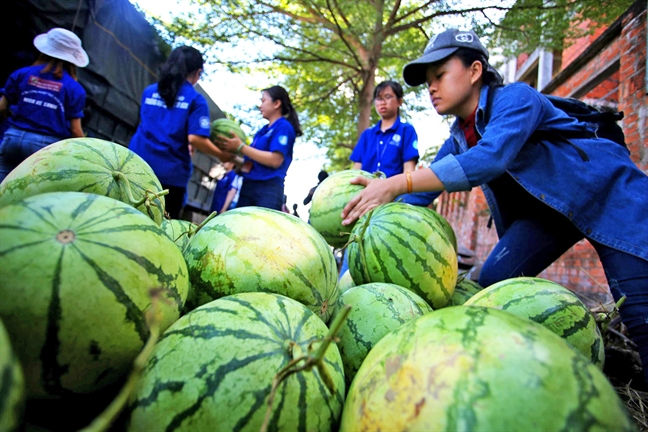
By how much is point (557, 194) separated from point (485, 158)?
516mm

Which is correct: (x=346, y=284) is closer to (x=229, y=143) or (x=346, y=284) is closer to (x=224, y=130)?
(x=229, y=143)

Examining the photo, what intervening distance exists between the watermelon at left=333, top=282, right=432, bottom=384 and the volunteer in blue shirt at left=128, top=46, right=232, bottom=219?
2.73 metres

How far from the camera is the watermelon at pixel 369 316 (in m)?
1.26

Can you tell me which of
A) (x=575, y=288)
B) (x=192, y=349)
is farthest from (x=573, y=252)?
(x=192, y=349)

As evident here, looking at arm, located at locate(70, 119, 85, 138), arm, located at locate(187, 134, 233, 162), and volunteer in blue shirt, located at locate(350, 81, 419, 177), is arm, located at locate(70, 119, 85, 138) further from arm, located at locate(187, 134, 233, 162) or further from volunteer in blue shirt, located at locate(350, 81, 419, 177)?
volunteer in blue shirt, located at locate(350, 81, 419, 177)

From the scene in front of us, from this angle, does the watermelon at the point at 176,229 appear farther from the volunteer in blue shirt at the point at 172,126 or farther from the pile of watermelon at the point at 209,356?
the volunteer in blue shirt at the point at 172,126

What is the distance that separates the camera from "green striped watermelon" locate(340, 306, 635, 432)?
641mm

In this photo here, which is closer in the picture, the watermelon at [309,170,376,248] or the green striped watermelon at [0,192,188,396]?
the green striped watermelon at [0,192,188,396]

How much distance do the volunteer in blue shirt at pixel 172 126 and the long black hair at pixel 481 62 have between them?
239cm

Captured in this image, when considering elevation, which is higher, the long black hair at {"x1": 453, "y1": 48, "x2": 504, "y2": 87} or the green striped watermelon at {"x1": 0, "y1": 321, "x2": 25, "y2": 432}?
the long black hair at {"x1": 453, "y1": 48, "x2": 504, "y2": 87}

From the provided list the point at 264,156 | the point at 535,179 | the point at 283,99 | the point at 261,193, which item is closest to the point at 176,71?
the point at 264,156

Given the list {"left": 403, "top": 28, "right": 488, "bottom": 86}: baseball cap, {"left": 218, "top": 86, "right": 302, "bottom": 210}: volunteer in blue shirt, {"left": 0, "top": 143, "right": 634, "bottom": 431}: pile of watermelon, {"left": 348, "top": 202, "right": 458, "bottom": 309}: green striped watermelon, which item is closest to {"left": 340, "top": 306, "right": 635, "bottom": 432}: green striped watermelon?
{"left": 0, "top": 143, "right": 634, "bottom": 431}: pile of watermelon

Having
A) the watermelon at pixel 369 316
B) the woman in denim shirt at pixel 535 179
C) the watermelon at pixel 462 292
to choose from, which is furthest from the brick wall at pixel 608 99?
the watermelon at pixel 369 316

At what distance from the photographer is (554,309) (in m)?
1.38
